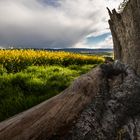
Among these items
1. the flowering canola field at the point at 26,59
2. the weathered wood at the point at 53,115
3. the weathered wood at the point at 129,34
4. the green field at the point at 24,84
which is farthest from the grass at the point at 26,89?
the weathered wood at the point at 53,115

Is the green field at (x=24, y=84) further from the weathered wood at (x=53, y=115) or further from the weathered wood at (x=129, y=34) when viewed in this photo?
the weathered wood at (x=53, y=115)

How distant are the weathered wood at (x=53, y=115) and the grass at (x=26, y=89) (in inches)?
116

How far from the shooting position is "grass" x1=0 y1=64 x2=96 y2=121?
8258 mm

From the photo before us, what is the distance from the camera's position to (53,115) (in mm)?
4844

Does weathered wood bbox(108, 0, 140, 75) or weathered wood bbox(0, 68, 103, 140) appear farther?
weathered wood bbox(108, 0, 140, 75)

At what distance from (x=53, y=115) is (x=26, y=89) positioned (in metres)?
6.07

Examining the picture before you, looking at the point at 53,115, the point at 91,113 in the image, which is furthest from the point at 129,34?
the point at 53,115

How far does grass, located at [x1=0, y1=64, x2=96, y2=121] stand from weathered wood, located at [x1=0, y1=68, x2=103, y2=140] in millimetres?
2938

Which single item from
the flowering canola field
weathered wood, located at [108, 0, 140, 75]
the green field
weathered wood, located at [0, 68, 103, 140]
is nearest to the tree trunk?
weathered wood, located at [0, 68, 103, 140]

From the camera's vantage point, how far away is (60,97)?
17.3 feet

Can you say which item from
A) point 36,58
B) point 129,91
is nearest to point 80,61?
point 36,58

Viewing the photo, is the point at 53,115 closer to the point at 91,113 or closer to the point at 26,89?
the point at 91,113

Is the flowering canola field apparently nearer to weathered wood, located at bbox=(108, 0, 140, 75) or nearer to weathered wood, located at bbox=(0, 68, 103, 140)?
weathered wood, located at bbox=(108, 0, 140, 75)

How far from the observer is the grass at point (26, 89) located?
27.1 feet
